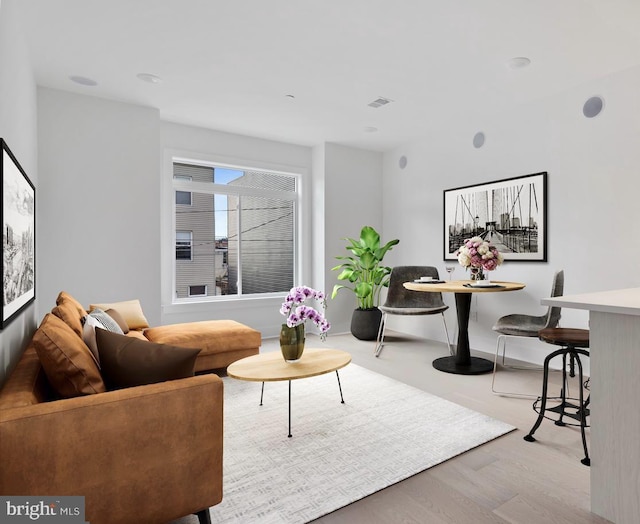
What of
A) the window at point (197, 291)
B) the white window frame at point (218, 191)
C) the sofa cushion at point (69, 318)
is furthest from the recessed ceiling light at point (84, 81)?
the window at point (197, 291)

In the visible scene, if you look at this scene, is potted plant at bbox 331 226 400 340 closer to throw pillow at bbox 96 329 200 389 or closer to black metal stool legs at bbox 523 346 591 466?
black metal stool legs at bbox 523 346 591 466

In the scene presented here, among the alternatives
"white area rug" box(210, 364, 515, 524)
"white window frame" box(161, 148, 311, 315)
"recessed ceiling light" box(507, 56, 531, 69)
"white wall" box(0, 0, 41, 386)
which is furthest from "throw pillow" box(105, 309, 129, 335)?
"recessed ceiling light" box(507, 56, 531, 69)

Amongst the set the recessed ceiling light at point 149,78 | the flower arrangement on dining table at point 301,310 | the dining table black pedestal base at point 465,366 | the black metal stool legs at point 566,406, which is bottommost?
the dining table black pedestal base at point 465,366

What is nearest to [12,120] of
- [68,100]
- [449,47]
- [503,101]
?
[68,100]

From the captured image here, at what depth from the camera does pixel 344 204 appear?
5668mm

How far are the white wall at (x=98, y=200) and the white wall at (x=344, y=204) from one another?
2281 mm

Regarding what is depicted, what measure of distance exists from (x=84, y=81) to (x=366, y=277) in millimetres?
3761

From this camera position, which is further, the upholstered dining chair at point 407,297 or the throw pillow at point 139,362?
the upholstered dining chair at point 407,297

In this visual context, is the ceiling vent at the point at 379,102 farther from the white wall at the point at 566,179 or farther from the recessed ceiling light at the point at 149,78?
the recessed ceiling light at the point at 149,78

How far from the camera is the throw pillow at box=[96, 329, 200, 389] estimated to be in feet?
5.25

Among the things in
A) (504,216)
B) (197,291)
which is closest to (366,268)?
(504,216)

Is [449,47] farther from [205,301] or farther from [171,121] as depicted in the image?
[205,301]

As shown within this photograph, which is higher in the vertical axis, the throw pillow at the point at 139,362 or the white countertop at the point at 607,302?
the white countertop at the point at 607,302

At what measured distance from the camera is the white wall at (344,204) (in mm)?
5559
